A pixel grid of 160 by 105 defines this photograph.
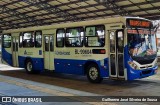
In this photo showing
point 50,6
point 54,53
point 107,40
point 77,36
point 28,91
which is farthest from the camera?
point 50,6

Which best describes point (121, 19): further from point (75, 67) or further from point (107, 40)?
point (75, 67)

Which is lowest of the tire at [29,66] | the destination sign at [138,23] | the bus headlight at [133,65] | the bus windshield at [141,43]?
the tire at [29,66]

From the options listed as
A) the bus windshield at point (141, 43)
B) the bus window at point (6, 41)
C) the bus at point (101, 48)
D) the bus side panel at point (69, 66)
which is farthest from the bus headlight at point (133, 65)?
the bus window at point (6, 41)

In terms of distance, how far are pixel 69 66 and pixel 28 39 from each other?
Answer: 418 centimetres

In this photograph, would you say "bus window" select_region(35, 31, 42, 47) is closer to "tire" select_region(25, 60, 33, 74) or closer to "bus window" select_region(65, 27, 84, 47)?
"tire" select_region(25, 60, 33, 74)

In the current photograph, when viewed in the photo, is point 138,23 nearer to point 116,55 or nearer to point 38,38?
point 116,55

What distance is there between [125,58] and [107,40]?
1172 mm

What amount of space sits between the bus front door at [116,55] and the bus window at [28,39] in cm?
618

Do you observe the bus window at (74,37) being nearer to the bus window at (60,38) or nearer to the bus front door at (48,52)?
the bus window at (60,38)

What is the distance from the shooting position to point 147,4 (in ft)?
68.7

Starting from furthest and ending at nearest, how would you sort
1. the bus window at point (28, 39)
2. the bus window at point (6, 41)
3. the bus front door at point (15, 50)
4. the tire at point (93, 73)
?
the bus window at point (6, 41), the bus front door at point (15, 50), the bus window at point (28, 39), the tire at point (93, 73)

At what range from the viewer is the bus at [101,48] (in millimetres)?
10922

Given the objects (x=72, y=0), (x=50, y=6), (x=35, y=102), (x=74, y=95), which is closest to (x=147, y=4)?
(x=72, y=0)

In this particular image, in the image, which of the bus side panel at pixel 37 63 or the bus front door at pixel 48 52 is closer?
the bus front door at pixel 48 52
